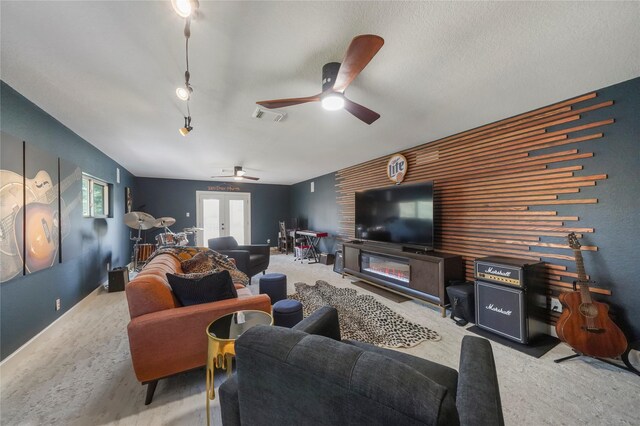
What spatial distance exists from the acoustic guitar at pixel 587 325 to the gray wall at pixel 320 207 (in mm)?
4490

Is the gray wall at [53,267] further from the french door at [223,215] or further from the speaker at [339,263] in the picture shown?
the speaker at [339,263]

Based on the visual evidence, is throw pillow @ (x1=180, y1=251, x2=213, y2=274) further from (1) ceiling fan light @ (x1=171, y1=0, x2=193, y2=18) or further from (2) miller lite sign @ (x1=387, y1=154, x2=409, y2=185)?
(2) miller lite sign @ (x1=387, y1=154, x2=409, y2=185)

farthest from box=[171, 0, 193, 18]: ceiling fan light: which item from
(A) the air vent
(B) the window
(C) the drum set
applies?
(C) the drum set

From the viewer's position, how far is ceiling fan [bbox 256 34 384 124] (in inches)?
53.6

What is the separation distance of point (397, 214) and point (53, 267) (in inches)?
175

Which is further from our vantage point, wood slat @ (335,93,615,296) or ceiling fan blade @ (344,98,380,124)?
wood slat @ (335,93,615,296)

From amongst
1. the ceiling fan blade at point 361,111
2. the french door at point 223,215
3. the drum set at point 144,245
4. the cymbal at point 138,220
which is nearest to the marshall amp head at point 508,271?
the ceiling fan blade at point 361,111

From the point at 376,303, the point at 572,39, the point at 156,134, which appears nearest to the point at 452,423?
the point at 572,39

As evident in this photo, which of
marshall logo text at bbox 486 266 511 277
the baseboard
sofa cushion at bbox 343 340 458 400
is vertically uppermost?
marshall logo text at bbox 486 266 511 277

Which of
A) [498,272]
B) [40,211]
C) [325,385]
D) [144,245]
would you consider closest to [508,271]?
[498,272]

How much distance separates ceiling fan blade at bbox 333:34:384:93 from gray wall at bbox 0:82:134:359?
2.84 metres

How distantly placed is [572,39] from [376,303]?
3161mm

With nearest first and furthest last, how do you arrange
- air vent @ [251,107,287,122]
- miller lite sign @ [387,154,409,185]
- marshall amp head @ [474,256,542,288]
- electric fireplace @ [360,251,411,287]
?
marshall amp head @ [474,256,542,288]
air vent @ [251,107,287,122]
electric fireplace @ [360,251,411,287]
miller lite sign @ [387,154,409,185]

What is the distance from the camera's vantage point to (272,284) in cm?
319
